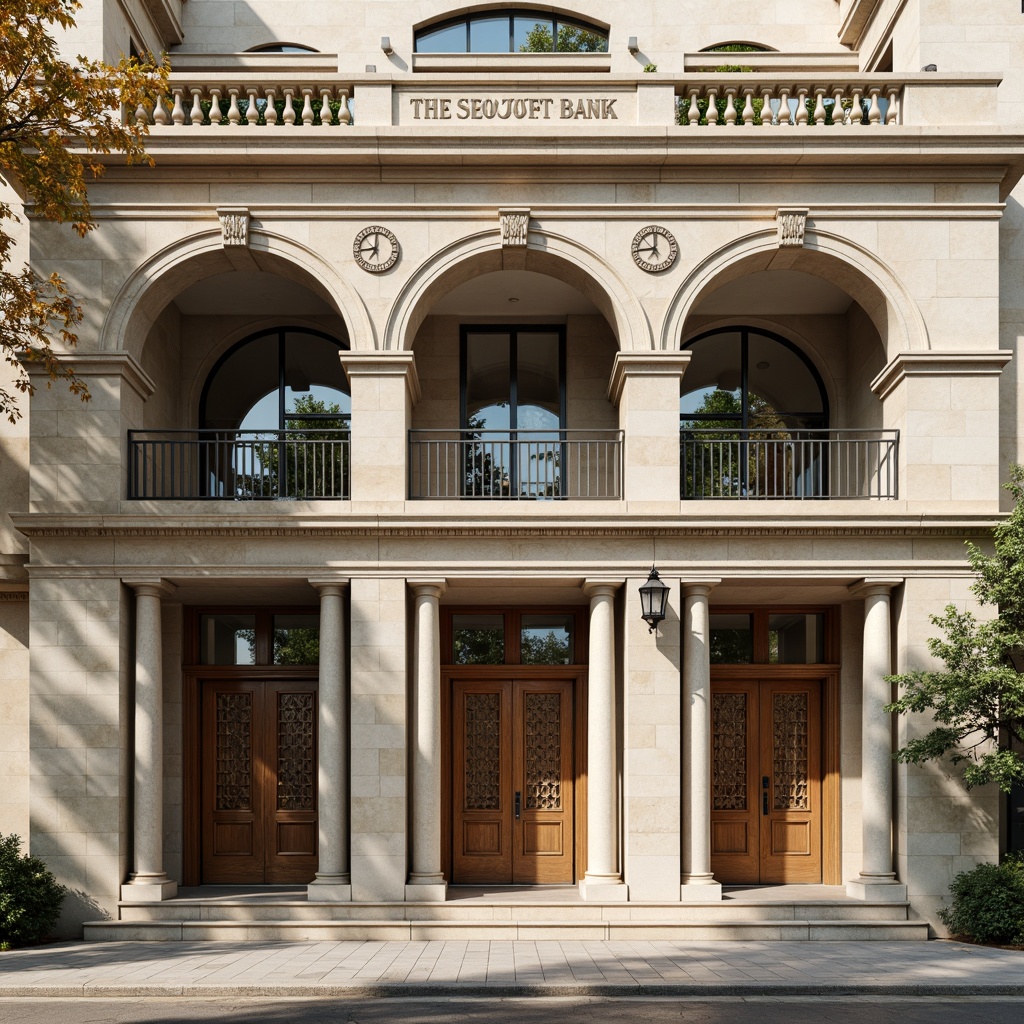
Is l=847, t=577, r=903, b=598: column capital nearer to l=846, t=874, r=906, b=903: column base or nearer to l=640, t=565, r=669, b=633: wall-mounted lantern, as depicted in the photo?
l=640, t=565, r=669, b=633: wall-mounted lantern

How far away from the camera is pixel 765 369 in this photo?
1789 cm

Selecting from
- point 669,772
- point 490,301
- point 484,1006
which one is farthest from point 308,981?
point 490,301

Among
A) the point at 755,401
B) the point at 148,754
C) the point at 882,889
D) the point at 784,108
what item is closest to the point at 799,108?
the point at 784,108

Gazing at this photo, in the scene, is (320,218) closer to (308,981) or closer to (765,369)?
(765,369)

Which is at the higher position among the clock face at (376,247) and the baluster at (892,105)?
the baluster at (892,105)

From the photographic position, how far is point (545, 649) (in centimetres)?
1684

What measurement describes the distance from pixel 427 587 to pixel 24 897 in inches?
241

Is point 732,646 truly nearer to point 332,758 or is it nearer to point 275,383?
point 332,758

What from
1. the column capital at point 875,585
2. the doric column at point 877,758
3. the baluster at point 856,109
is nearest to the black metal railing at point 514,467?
the column capital at point 875,585

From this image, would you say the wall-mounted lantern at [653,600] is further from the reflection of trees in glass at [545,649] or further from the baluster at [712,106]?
the baluster at [712,106]

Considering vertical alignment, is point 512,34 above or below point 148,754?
above

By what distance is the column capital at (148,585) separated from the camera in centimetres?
1459

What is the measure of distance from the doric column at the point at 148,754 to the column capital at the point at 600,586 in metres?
5.68

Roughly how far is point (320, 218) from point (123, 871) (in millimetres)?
9001
